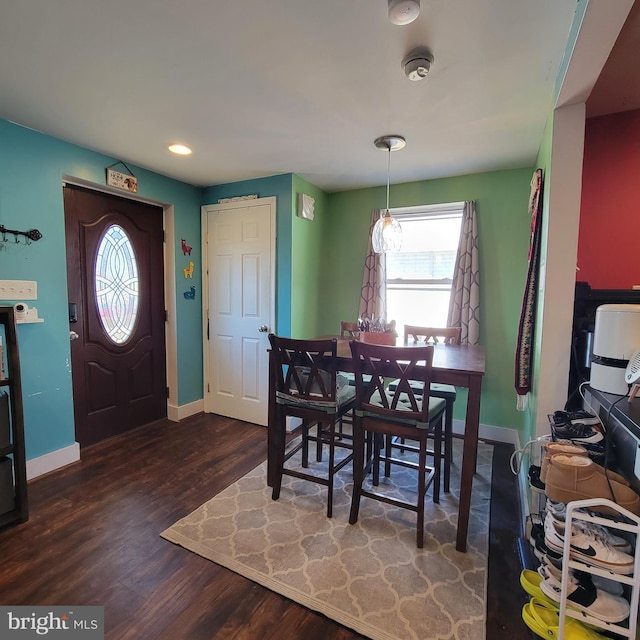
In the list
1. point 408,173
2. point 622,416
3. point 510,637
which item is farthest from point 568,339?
point 408,173

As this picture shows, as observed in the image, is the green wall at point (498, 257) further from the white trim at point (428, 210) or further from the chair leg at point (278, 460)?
the chair leg at point (278, 460)

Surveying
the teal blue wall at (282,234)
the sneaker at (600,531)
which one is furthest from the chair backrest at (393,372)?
the teal blue wall at (282,234)

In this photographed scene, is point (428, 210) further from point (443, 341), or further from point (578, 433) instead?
point (578, 433)

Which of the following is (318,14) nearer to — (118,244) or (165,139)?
(165,139)

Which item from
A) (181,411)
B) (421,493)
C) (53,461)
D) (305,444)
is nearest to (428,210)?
(305,444)

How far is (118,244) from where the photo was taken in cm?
298

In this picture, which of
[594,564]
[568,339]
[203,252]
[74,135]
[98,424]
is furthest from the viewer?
[203,252]

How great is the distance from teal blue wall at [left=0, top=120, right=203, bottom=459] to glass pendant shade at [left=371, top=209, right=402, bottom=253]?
2.18m

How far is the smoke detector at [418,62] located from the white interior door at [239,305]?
1836 mm

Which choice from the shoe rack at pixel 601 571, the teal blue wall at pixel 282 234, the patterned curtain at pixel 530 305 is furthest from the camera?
the teal blue wall at pixel 282 234

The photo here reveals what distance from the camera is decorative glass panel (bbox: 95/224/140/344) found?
2883 millimetres

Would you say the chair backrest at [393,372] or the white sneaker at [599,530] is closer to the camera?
the white sneaker at [599,530]

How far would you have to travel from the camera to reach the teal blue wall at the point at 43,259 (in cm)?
221

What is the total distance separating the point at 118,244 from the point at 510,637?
139 inches
